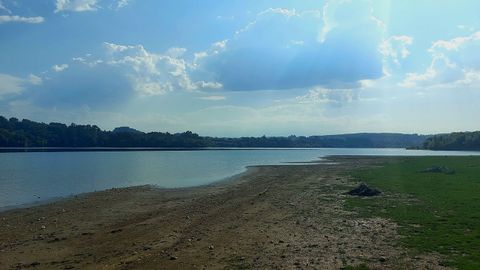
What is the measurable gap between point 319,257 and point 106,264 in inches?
234

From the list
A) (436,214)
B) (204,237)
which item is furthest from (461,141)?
(204,237)

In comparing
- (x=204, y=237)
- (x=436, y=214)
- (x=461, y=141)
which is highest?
(x=461, y=141)

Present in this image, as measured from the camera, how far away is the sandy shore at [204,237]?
12.8m

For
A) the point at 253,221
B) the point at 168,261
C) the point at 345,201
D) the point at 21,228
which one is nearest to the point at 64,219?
the point at 21,228

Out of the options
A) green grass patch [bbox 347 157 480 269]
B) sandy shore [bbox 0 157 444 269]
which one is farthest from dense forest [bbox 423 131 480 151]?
sandy shore [bbox 0 157 444 269]

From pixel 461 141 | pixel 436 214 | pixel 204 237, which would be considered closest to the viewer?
pixel 204 237

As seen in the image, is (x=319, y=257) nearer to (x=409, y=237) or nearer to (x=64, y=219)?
(x=409, y=237)

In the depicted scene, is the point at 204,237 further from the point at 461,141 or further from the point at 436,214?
the point at 461,141

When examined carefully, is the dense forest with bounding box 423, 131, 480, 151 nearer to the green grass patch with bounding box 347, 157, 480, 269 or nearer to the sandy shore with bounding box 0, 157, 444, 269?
the green grass patch with bounding box 347, 157, 480, 269

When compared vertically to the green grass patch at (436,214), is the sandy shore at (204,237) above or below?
below

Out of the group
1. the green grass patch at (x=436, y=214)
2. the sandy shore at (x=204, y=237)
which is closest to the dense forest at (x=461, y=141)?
the green grass patch at (x=436, y=214)

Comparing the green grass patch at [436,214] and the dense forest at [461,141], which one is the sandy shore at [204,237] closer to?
the green grass patch at [436,214]

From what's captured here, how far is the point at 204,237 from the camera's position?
16516 mm

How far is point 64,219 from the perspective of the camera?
894 inches
